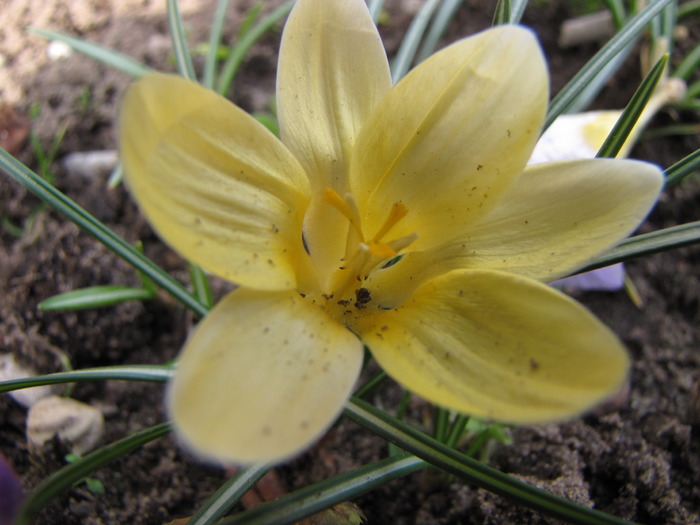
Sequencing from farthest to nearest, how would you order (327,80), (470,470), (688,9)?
(688,9) < (327,80) < (470,470)

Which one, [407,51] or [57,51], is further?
[57,51]

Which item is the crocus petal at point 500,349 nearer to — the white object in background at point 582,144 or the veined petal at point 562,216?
the veined petal at point 562,216

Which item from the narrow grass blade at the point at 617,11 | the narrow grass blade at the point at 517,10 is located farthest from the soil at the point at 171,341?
the narrow grass blade at the point at 517,10

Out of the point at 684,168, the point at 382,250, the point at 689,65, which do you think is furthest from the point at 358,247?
the point at 689,65

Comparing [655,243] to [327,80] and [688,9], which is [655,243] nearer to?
[327,80]

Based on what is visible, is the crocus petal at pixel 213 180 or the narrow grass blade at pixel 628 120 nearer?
the crocus petal at pixel 213 180

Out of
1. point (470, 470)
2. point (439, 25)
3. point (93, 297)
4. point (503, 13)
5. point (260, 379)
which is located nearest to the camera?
point (260, 379)

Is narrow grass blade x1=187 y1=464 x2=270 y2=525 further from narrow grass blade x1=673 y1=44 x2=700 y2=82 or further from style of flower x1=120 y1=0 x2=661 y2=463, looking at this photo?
narrow grass blade x1=673 y1=44 x2=700 y2=82
